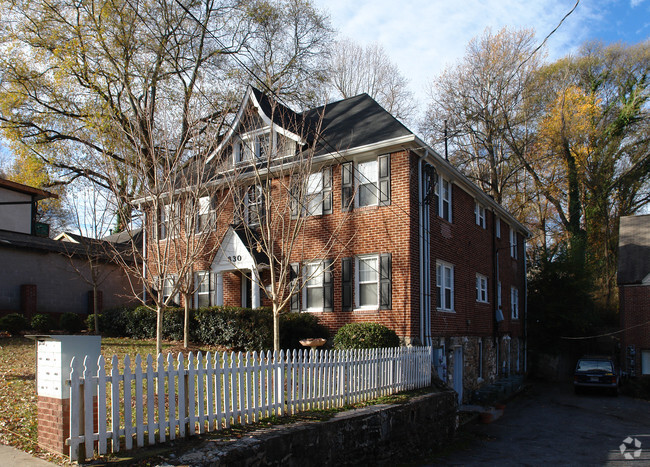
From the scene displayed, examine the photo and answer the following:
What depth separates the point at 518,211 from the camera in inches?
1474

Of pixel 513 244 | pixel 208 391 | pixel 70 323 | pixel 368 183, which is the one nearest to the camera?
pixel 208 391

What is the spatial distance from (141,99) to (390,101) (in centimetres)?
1744

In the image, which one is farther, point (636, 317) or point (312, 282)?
point (636, 317)

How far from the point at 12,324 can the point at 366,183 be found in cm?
1238

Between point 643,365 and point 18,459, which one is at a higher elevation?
point 18,459

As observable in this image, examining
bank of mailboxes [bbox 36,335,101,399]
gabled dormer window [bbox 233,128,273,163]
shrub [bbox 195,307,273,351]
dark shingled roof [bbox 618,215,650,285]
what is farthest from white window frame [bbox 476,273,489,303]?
bank of mailboxes [bbox 36,335,101,399]

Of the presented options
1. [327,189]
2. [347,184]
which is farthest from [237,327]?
[347,184]

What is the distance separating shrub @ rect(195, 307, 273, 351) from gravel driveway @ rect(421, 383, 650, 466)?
5.93 metres

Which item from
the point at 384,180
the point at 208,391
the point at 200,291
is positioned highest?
the point at 384,180

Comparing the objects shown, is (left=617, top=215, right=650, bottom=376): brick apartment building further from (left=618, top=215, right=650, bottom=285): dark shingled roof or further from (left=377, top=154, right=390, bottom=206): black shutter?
(left=377, top=154, right=390, bottom=206): black shutter

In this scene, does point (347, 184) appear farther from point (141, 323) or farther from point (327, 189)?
point (141, 323)

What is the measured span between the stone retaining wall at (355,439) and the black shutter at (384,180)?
5499mm

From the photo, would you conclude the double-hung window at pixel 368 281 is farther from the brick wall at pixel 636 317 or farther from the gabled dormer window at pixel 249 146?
the brick wall at pixel 636 317

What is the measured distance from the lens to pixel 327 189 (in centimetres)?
1652
